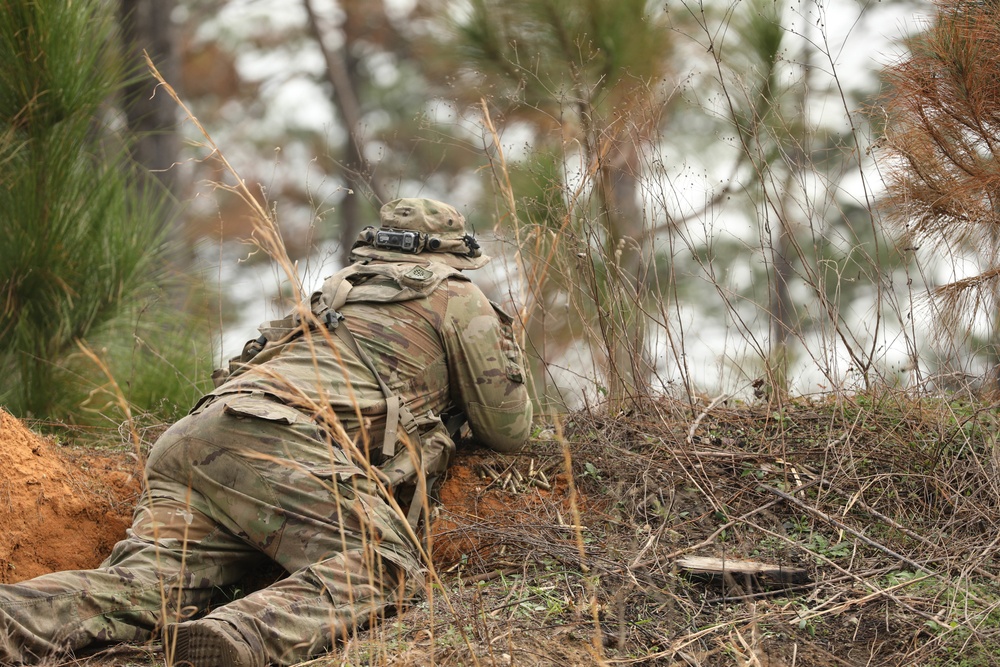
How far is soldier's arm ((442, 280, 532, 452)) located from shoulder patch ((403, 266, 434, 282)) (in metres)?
0.10

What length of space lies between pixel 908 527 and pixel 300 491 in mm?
2056

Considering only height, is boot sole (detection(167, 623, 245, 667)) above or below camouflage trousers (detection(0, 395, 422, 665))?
below

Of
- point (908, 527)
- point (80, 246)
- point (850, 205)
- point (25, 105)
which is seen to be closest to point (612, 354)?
point (908, 527)

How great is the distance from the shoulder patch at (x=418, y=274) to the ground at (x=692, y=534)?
796 millimetres

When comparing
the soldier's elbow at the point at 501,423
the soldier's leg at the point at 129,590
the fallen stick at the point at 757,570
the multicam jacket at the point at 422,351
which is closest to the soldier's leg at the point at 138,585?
the soldier's leg at the point at 129,590

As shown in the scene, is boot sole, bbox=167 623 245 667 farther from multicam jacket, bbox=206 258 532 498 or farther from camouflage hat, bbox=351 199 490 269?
camouflage hat, bbox=351 199 490 269

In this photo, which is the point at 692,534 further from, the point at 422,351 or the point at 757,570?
the point at 422,351

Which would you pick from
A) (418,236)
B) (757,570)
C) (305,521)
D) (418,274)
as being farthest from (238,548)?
(757,570)

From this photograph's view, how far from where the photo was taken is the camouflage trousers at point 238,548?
290cm

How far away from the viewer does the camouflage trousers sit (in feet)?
9.51

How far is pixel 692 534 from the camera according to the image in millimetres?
3410

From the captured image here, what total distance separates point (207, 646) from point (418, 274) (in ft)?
4.99

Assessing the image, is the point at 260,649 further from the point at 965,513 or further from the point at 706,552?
the point at 965,513

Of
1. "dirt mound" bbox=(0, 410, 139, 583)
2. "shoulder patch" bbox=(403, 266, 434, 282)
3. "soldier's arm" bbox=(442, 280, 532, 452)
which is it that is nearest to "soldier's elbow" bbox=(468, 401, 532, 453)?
"soldier's arm" bbox=(442, 280, 532, 452)
